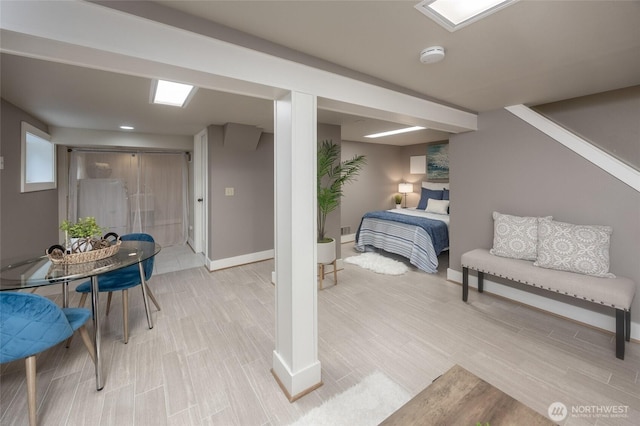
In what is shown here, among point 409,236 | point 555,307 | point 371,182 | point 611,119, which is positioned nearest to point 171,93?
point 409,236

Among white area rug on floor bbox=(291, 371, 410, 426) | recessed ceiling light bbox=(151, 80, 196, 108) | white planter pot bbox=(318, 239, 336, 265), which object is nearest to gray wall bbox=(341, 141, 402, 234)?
white planter pot bbox=(318, 239, 336, 265)

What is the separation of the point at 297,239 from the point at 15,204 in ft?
10.9

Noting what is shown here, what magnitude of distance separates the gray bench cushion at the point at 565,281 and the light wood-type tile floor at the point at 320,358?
452 millimetres

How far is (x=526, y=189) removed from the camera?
2918mm

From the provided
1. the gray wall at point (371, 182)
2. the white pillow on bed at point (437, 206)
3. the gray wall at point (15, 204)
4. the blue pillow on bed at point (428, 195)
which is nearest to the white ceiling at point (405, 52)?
the gray wall at point (15, 204)

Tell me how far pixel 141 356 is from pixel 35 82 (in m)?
2.46

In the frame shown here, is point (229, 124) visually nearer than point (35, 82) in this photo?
No

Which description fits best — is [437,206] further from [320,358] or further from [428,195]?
[320,358]

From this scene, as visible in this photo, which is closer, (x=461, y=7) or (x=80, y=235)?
(x=461, y=7)

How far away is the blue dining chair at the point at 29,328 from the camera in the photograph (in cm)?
132

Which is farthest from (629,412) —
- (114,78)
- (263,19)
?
(114,78)

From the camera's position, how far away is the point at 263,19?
1376mm

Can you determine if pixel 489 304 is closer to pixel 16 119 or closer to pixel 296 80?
pixel 296 80

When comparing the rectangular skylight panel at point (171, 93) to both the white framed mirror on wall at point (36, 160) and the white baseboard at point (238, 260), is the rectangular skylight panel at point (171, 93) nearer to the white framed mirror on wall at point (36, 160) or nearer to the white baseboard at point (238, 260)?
the white framed mirror on wall at point (36, 160)
